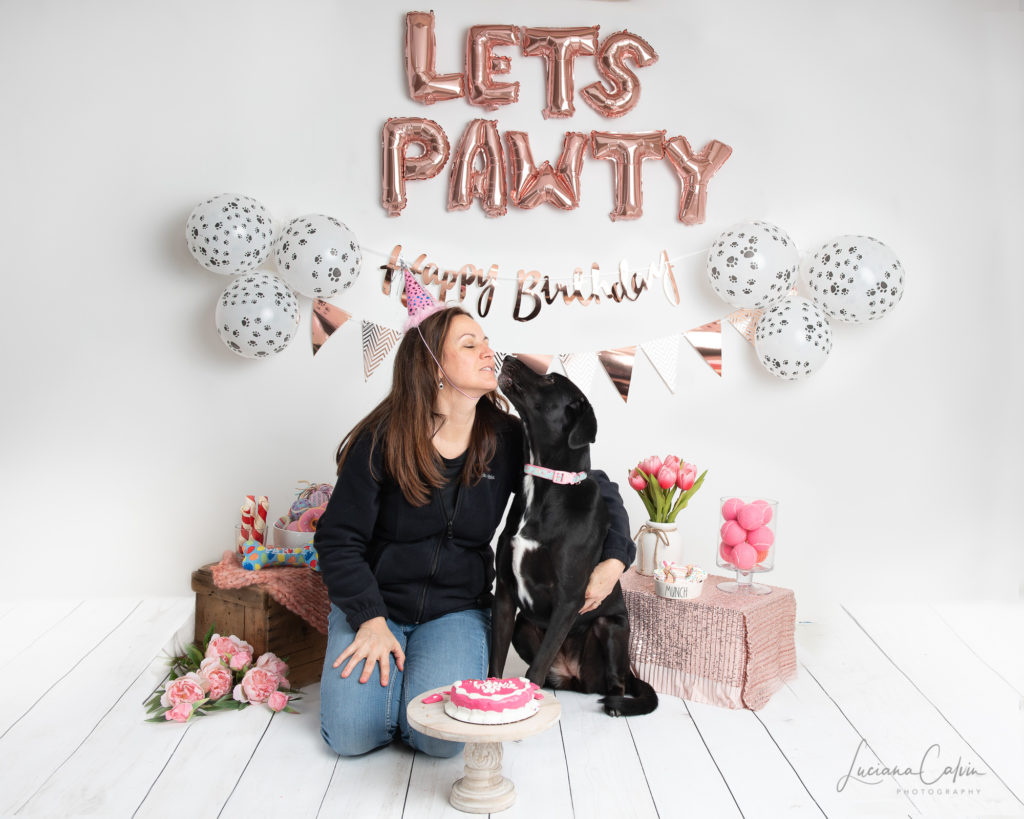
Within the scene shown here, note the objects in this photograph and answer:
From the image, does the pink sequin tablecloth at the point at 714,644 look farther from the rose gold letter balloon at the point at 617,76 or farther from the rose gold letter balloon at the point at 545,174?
the rose gold letter balloon at the point at 617,76

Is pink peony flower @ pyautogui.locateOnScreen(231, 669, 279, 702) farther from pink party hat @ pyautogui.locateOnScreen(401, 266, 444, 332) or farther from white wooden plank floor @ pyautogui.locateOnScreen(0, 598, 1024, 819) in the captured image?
pink party hat @ pyautogui.locateOnScreen(401, 266, 444, 332)

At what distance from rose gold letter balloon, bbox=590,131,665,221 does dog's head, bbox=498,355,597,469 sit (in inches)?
48.5

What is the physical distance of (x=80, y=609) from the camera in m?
3.31

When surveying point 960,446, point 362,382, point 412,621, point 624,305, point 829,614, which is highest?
point 624,305

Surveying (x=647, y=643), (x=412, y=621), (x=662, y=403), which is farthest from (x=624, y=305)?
(x=412, y=621)

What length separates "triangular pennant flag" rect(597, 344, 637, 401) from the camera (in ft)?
11.1

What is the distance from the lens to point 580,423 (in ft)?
7.64

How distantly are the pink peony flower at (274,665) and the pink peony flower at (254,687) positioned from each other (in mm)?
63

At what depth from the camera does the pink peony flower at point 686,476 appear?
2805mm

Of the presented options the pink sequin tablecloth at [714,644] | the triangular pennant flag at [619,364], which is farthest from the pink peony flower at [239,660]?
the triangular pennant flag at [619,364]

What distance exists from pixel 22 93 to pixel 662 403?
100 inches

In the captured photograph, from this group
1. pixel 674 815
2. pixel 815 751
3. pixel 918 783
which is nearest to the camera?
pixel 674 815

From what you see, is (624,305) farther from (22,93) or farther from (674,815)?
(22,93)

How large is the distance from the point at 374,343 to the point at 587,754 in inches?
66.9
